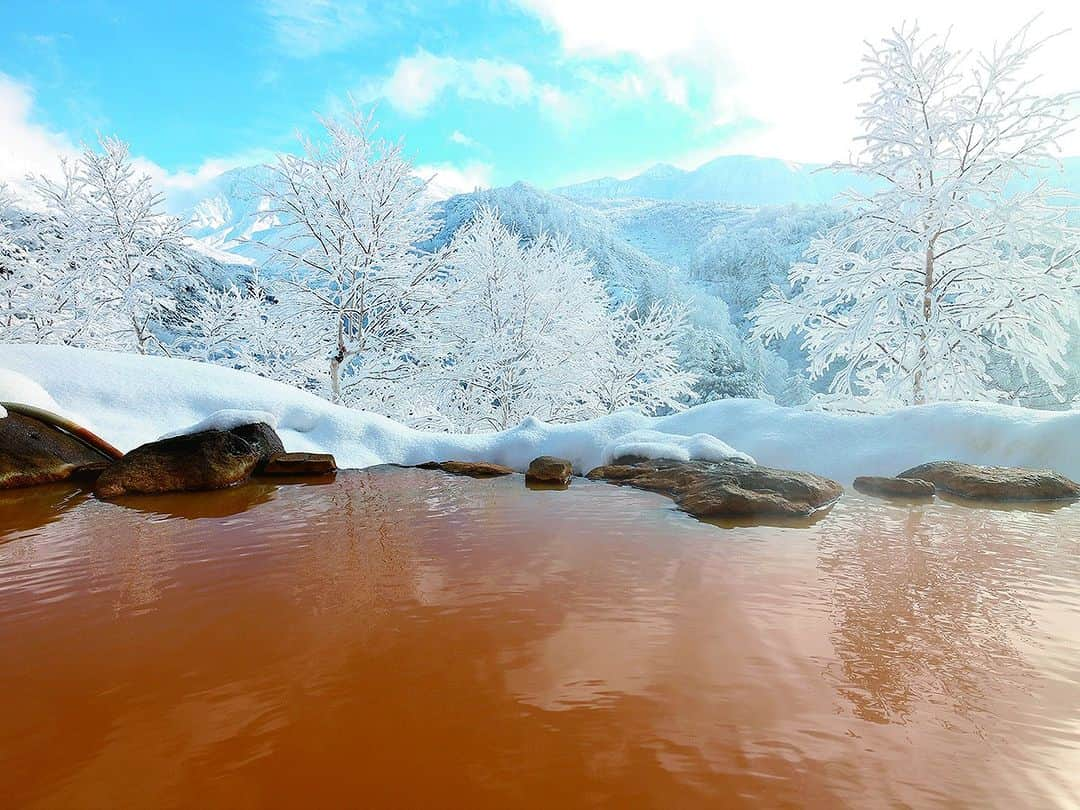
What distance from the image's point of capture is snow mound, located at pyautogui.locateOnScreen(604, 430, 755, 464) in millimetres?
5871

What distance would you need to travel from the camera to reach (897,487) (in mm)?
5082

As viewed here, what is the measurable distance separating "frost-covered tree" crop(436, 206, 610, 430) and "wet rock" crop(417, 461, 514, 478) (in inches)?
304

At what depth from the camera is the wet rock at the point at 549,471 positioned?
5.89m

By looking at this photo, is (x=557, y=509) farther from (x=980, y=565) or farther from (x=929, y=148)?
(x=929, y=148)

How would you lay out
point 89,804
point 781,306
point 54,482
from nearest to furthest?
point 89,804 < point 54,482 < point 781,306

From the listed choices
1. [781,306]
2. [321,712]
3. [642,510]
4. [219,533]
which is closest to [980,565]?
[642,510]

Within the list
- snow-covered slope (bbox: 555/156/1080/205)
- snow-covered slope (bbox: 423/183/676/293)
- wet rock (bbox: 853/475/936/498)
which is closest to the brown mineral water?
wet rock (bbox: 853/475/936/498)

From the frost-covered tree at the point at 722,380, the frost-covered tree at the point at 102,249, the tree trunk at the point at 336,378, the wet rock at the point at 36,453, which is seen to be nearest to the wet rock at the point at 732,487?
the wet rock at the point at 36,453

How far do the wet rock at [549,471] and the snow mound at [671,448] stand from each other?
0.63 meters

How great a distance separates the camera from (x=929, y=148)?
8.60m

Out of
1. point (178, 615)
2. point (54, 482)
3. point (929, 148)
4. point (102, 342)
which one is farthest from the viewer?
point (102, 342)

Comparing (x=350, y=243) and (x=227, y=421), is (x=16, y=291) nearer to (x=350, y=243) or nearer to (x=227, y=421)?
(x=350, y=243)

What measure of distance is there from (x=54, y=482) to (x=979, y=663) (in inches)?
290

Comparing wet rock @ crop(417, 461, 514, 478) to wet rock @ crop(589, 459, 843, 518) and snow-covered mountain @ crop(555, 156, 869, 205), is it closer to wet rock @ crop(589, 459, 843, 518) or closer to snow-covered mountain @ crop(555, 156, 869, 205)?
wet rock @ crop(589, 459, 843, 518)
